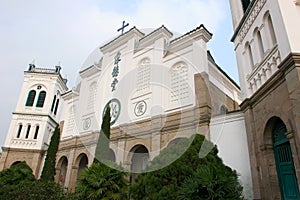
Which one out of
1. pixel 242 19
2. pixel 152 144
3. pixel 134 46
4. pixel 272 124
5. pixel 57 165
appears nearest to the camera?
pixel 272 124

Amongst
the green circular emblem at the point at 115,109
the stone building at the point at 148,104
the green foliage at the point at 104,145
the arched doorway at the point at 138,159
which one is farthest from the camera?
the green circular emblem at the point at 115,109

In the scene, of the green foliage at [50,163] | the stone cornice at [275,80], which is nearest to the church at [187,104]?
the stone cornice at [275,80]

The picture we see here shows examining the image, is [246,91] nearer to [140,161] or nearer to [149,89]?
[149,89]

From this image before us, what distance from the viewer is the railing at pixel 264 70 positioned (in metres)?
6.82

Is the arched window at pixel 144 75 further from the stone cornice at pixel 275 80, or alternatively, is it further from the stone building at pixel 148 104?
the stone cornice at pixel 275 80

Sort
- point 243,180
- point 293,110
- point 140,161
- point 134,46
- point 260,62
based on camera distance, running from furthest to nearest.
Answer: point 134,46, point 140,161, point 243,180, point 260,62, point 293,110

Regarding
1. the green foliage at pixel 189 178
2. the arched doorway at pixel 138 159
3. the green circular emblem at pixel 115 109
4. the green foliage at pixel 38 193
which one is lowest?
the green foliage at pixel 38 193

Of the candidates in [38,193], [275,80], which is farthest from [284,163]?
[38,193]

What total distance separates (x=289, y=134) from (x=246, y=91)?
320cm

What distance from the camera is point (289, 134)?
5754mm

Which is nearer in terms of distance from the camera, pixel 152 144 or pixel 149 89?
pixel 152 144

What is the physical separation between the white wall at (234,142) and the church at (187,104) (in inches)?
1.6

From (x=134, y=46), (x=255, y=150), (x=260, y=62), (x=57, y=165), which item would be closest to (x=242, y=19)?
(x=260, y=62)

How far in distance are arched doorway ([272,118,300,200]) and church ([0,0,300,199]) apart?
30mm
